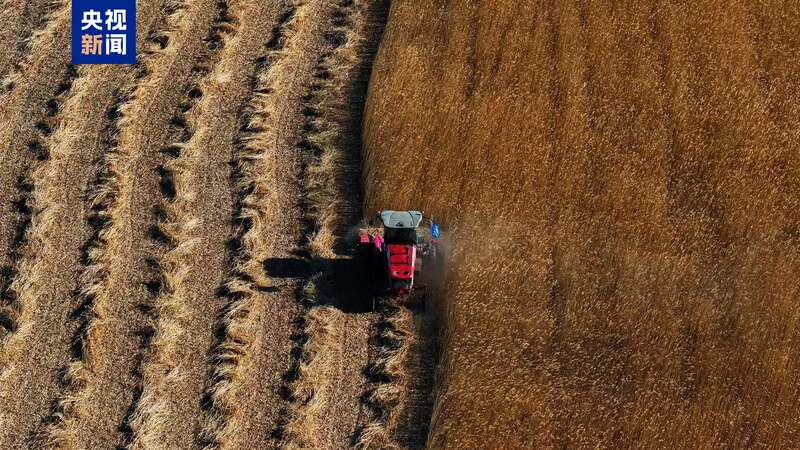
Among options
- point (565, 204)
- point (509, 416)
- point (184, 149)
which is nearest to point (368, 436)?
point (509, 416)

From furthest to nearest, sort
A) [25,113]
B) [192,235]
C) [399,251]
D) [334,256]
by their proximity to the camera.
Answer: [25,113], [192,235], [334,256], [399,251]

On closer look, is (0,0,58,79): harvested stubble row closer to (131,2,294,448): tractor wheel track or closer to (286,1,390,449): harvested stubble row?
(131,2,294,448): tractor wheel track

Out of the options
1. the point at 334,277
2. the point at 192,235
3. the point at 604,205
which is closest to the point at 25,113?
the point at 192,235

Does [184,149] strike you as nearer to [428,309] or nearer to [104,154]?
[104,154]

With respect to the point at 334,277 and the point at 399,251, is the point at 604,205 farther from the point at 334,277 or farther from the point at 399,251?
the point at 334,277

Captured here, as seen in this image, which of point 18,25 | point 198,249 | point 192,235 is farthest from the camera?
point 18,25

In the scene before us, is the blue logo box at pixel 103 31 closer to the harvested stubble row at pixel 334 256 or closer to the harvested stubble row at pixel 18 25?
the harvested stubble row at pixel 18 25
